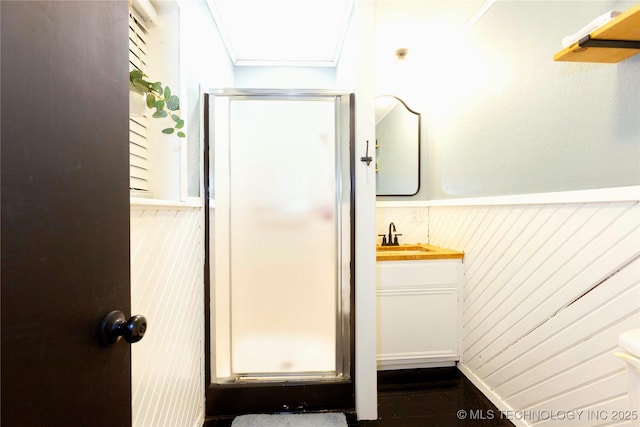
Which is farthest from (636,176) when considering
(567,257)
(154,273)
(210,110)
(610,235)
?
(210,110)

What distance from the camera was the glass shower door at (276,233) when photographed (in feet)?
5.24

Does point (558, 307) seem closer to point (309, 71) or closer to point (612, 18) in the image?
point (612, 18)

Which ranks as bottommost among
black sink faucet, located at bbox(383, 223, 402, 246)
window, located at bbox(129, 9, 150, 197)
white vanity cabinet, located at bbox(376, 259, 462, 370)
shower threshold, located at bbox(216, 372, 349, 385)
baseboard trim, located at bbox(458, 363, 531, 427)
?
baseboard trim, located at bbox(458, 363, 531, 427)

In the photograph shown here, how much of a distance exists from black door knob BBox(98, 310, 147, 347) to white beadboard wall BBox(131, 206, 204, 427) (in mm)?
380

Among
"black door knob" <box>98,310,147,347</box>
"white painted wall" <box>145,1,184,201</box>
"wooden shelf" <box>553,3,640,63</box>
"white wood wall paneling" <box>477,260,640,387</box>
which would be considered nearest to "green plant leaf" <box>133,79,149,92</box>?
"white painted wall" <box>145,1,184,201</box>

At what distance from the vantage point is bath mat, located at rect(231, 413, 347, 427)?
1.51 m

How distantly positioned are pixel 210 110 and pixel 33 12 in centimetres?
126

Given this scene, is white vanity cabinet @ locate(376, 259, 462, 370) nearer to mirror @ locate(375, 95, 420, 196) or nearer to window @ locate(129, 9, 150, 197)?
mirror @ locate(375, 95, 420, 196)

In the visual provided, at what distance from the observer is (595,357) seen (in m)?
1.12

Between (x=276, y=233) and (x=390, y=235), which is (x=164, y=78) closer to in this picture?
(x=276, y=233)

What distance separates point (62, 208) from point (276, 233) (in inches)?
Answer: 48.1

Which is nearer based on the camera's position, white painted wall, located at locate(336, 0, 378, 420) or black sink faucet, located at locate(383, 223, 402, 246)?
white painted wall, located at locate(336, 0, 378, 420)

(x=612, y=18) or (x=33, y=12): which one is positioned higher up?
(x=612, y=18)

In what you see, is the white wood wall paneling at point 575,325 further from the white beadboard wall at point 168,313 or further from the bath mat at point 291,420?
the white beadboard wall at point 168,313
